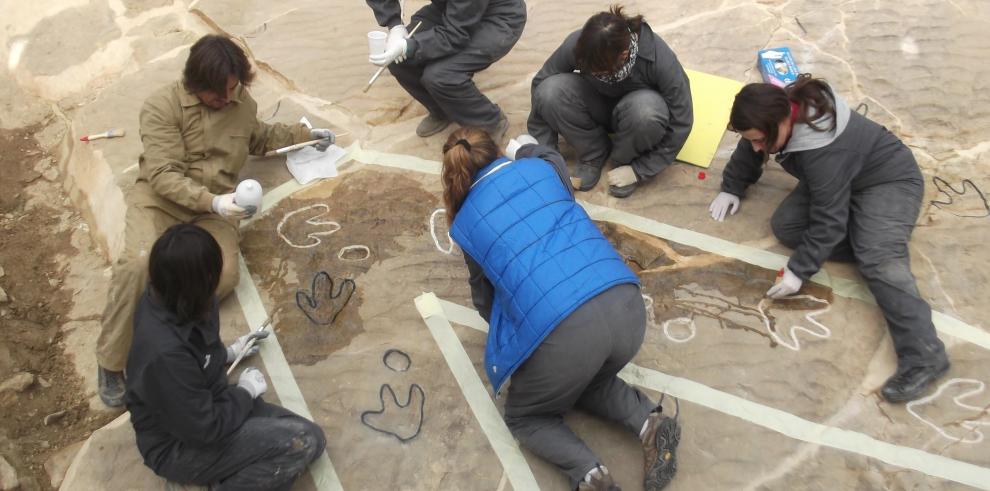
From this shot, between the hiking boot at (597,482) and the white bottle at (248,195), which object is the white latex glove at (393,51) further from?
the hiking boot at (597,482)

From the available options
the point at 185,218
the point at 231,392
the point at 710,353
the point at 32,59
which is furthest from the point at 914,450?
the point at 32,59

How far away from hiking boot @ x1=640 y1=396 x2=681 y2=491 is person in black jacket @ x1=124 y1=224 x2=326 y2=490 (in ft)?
4.16

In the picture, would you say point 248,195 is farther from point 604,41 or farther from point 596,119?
point 596,119

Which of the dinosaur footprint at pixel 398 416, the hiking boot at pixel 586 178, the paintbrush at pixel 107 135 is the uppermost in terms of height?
the paintbrush at pixel 107 135

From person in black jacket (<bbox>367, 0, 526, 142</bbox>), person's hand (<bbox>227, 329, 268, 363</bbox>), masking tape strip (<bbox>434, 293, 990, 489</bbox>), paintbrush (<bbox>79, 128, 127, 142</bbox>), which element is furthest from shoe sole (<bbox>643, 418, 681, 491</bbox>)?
paintbrush (<bbox>79, 128, 127, 142</bbox>)

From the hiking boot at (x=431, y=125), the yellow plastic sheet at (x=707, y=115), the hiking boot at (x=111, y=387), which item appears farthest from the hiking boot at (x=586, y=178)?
the hiking boot at (x=111, y=387)

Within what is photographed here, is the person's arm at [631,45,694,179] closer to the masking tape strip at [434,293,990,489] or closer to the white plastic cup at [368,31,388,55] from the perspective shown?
the masking tape strip at [434,293,990,489]

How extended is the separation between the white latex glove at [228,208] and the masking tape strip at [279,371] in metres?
0.35

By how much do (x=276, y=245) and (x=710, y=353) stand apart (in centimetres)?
223

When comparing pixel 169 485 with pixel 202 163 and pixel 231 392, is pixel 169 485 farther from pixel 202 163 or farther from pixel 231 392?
pixel 202 163

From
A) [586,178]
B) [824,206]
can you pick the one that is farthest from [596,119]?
[824,206]

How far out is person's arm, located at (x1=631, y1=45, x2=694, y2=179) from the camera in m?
3.50

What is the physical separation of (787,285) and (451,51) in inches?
86.7

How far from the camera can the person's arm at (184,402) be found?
7.34ft
